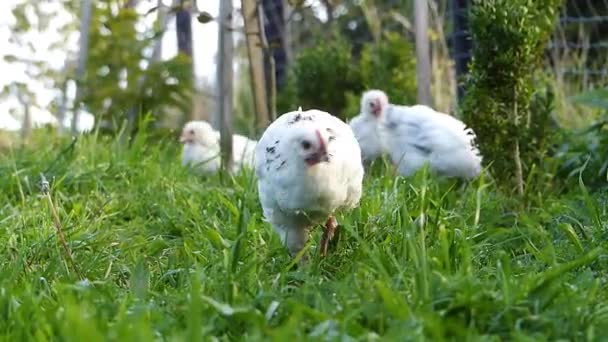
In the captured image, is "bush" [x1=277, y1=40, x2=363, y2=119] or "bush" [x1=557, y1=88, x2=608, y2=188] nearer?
"bush" [x1=557, y1=88, x2=608, y2=188]

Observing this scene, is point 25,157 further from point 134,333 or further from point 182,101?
point 134,333

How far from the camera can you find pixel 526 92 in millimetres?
4008

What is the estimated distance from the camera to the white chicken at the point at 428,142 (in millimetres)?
4926

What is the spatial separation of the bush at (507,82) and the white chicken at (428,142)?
64 centimetres

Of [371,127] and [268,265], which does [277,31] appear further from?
[268,265]

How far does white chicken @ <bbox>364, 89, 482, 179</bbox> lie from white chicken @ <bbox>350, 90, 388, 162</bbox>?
34 millimetres

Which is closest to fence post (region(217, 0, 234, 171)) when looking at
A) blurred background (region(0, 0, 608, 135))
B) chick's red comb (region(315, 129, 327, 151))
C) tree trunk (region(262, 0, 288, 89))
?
blurred background (region(0, 0, 608, 135))

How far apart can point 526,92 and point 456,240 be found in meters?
1.36

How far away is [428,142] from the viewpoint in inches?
198

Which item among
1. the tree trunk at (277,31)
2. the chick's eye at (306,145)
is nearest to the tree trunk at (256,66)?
the chick's eye at (306,145)

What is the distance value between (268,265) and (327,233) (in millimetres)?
217

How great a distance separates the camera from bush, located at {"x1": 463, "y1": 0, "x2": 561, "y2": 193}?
389cm

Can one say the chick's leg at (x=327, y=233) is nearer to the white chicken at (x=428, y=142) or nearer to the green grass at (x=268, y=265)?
the green grass at (x=268, y=265)

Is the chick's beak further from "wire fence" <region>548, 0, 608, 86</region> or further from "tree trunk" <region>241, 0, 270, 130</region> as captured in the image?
"wire fence" <region>548, 0, 608, 86</region>
